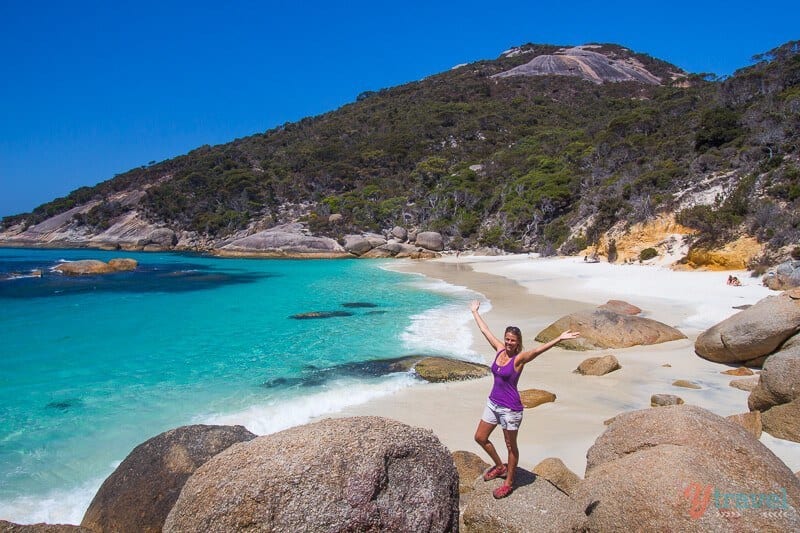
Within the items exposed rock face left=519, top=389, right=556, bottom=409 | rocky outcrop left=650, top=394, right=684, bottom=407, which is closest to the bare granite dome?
exposed rock face left=519, top=389, right=556, bottom=409

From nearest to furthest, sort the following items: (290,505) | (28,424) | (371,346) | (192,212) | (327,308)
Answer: (290,505) → (28,424) → (371,346) → (327,308) → (192,212)

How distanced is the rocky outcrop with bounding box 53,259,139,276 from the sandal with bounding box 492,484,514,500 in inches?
1606

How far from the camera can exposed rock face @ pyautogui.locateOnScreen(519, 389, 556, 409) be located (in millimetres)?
7896

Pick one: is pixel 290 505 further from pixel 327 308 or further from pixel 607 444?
pixel 327 308

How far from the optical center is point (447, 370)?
32.4ft

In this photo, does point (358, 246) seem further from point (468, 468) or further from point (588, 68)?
point (588, 68)

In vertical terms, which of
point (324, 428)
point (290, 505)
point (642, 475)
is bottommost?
point (642, 475)

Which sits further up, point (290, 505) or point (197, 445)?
point (290, 505)

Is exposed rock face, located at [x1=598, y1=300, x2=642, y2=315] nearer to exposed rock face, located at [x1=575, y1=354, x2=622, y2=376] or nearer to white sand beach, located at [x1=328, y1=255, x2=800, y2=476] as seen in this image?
white sand beach, located at [x1=328, y1=255, x2=800, y2=476]

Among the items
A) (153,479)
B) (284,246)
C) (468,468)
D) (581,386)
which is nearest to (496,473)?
(468,468)

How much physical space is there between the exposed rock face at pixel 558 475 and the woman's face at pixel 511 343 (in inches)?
57.7

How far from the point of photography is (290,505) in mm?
2586

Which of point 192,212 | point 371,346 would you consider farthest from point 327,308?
point 192,212

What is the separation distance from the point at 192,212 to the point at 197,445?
256 ft
